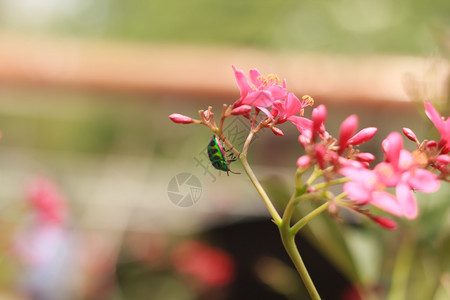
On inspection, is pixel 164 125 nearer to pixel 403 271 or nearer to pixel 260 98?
pixel 403 271

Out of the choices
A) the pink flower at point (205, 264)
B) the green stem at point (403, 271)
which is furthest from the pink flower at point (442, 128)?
the pink flower at point (205, 264)

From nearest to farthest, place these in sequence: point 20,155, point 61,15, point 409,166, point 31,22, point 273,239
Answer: point 409,166 < point 273,239 < point 20,155 < point 31,22 < point 61,15

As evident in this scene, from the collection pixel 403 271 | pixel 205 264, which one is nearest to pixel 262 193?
pixel 403 271

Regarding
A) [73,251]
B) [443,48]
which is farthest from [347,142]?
[73,251]

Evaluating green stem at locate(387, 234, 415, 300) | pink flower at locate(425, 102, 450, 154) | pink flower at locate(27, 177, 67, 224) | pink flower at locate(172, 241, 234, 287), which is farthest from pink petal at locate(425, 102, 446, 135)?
pink flower at locate(172, 241, 234, 287)

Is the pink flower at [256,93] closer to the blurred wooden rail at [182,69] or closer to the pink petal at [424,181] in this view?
the pink petal at [424,181]

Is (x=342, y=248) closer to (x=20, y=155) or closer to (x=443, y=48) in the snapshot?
Result: (x=443, y=48)
